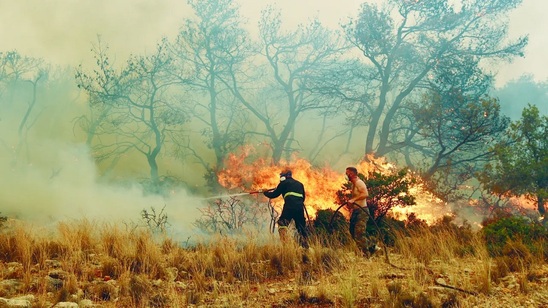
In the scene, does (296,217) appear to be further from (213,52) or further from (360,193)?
(213,52)

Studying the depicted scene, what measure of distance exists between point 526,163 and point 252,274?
1436 centimetres

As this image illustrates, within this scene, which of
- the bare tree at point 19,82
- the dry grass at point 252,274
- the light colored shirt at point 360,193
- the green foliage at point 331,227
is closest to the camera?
the dry grass at point 252,274

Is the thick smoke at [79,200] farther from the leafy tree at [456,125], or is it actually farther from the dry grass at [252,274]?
the leafy tree at [456,125]

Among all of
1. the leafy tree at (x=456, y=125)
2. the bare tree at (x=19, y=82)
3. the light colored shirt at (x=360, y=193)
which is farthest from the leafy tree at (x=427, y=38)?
the bare tree at (x=19, y=82)

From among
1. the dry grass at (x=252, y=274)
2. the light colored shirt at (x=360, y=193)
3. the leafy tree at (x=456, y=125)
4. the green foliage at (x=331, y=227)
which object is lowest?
the dry grass at (x=252, y=274)

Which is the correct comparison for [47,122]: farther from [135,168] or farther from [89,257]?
[89,257]

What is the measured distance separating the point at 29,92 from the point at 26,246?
121 ft

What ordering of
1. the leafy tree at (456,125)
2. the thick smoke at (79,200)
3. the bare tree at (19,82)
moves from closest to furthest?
the thick smoke at (79,200) < the leafy tree at (456,125) < the bare tree at (19,82)

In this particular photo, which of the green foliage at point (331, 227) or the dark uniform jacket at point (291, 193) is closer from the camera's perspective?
the dark uniform jacket at point (291, 193)

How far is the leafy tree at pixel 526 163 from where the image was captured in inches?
728

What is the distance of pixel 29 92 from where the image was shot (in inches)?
1623

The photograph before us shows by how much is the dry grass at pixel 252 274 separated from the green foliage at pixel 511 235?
412 millimetres

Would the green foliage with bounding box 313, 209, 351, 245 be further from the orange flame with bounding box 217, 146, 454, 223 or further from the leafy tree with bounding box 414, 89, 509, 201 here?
the leafy tree with bounding box 414, 89, 509, 201

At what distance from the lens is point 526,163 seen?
18750 mm
